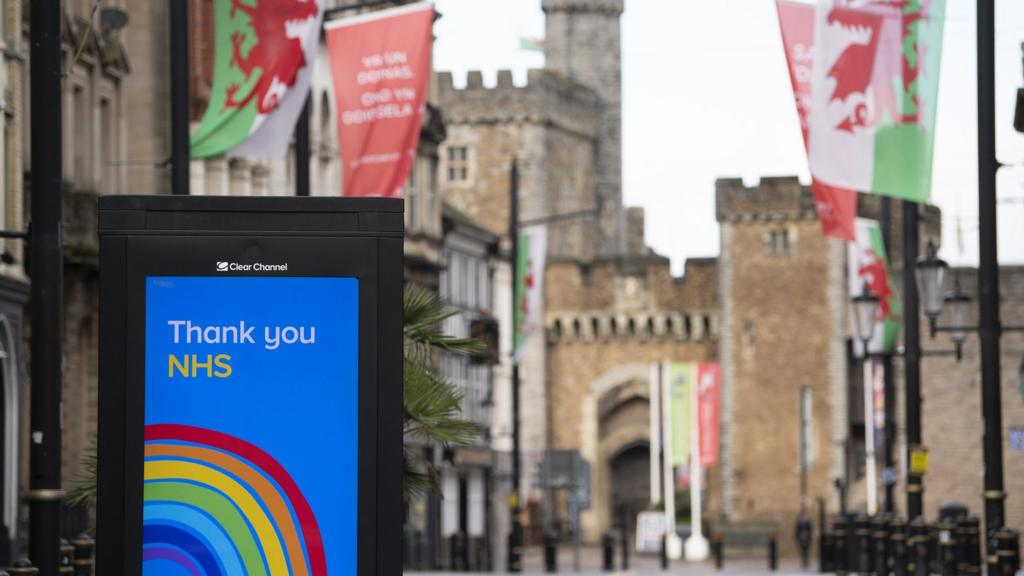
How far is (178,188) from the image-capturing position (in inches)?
720

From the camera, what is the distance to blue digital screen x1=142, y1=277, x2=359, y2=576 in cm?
781

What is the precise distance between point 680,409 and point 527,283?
26042 millimetres

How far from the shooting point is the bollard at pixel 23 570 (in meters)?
11.7

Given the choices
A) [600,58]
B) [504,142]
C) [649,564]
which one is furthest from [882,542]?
[600,58]

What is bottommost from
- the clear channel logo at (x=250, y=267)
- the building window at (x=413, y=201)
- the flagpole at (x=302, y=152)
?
the clear channel logo at (x=250, y=267)

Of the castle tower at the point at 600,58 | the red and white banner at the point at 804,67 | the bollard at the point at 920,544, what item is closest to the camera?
the red and white banner at the point at 804,67

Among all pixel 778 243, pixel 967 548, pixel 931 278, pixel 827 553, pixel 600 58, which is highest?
pixel 600 58

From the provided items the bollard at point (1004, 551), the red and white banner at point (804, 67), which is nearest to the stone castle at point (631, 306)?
the red and white banner at point (804, 67)

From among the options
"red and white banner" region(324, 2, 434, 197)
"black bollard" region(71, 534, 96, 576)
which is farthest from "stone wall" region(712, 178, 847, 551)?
"black bollard" region(71, 534, 96, 576)

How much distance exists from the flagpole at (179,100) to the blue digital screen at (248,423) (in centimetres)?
1052

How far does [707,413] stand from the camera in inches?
2854

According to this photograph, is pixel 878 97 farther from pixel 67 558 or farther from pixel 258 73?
pixel 67 558

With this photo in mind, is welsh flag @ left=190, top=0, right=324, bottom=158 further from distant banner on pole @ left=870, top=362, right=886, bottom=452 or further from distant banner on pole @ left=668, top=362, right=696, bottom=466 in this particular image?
distant banner on pole @ left=668, top=362, right=696, bottom=466

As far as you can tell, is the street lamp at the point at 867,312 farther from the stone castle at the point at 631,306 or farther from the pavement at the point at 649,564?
the stone castle at the point at 631,306
